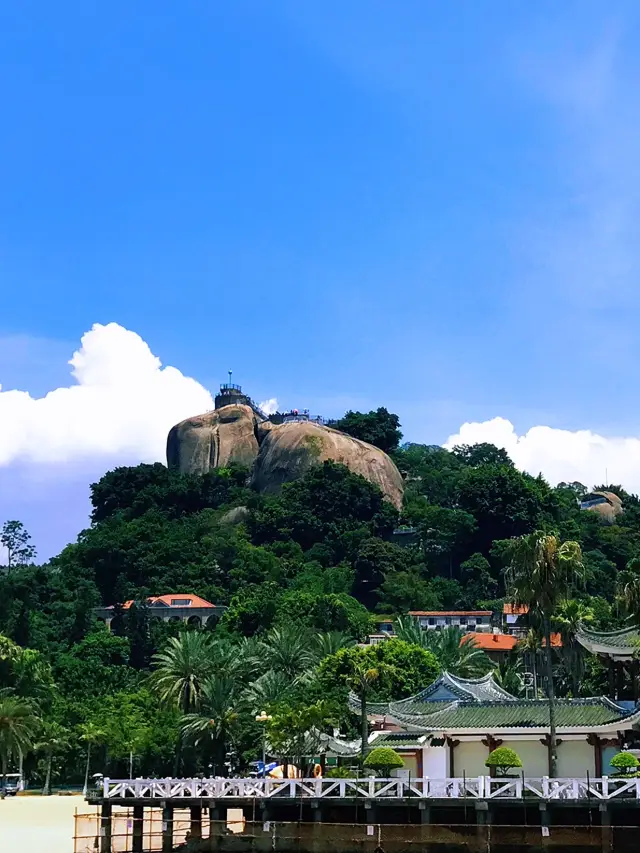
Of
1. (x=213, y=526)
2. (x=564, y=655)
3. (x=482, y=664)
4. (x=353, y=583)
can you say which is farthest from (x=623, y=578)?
(x=213, y=526)

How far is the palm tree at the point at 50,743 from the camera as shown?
81625 millimetres

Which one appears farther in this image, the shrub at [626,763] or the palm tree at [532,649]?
the palm tree at [532,649]

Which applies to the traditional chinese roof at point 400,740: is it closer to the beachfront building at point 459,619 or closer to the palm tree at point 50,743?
the palm tree at point 50,743

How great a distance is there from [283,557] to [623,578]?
6503 centimetres

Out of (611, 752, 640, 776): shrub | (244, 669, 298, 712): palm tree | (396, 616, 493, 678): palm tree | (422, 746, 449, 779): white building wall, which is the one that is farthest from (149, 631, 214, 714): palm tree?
(611, 752, 640, 776): shrub

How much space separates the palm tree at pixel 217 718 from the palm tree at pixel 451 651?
13.0 metres

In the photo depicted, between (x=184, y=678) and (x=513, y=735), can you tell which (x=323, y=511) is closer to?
(x=184, y=678)

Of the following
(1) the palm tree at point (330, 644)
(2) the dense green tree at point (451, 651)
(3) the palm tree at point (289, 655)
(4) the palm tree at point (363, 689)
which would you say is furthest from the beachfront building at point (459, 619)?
(4) the palm tree at point (363, 689)

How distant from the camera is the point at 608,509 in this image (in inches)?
6447

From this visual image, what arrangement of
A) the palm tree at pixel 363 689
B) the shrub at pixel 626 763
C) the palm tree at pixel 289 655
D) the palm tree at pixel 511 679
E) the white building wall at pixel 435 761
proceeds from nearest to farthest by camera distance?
the shrub at pixel 626 763
the palm tree at pixel 363 689
the white building wall at pixel 435 761
the palm tree at pixel 289 655
the palm tree at pixel 511 679

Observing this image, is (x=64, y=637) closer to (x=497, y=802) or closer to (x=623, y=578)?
(x=623, y=578)

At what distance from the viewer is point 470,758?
55.3 m

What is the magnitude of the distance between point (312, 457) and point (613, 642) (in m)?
97.2

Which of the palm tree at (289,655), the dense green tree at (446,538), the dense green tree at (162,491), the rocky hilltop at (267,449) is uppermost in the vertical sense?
the rocky hilltop at (267,449)
